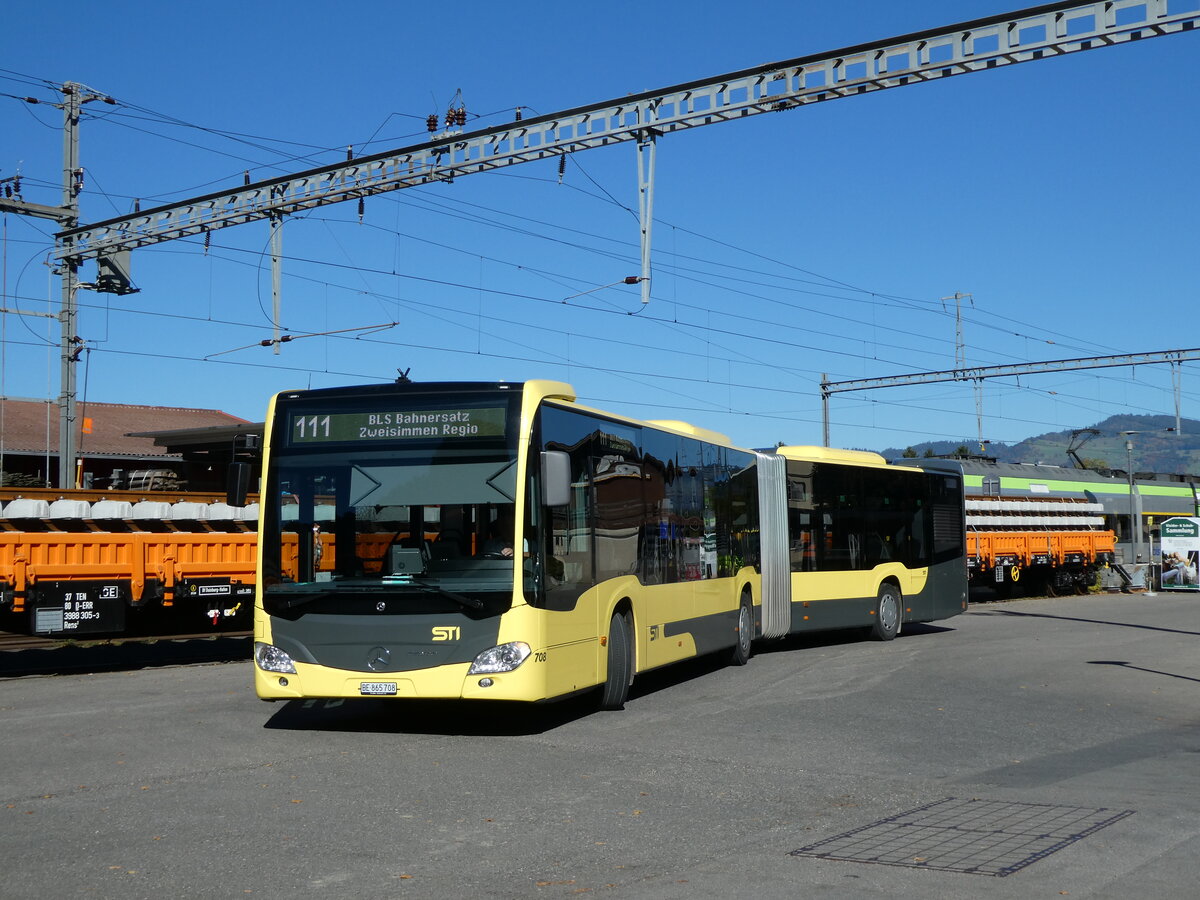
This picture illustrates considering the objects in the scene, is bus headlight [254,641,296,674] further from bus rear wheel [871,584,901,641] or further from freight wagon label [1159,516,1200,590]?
freight wagon label [1159,516,1200,590]

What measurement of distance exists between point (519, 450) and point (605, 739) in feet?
8.20

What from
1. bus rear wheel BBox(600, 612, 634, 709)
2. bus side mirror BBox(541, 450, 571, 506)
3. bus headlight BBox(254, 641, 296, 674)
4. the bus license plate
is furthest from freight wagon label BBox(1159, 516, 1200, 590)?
bus headlight BBox(254, 641, 296, 674)

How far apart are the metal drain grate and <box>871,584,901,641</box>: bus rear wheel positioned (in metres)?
13.5

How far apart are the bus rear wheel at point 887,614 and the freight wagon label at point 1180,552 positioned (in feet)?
72.8

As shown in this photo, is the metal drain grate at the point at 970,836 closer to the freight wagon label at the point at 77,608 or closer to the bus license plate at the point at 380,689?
the bus license plate at the point at 380,689

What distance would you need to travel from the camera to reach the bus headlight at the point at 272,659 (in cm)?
1126

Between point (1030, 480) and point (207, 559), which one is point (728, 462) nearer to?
point (207, 559)

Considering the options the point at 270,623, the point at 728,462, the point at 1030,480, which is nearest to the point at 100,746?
the point at 270,623

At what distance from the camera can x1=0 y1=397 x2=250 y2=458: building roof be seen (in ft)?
146

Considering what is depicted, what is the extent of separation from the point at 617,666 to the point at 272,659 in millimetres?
3318

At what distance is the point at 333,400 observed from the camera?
11641 millimetres

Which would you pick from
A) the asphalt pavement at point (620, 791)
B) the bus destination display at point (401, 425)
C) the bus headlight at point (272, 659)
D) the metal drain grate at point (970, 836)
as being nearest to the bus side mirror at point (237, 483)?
the bus destination display at point (401, 425)

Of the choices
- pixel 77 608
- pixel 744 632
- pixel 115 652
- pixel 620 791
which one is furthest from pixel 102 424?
pixel 620 791

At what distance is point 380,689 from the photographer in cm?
1099
